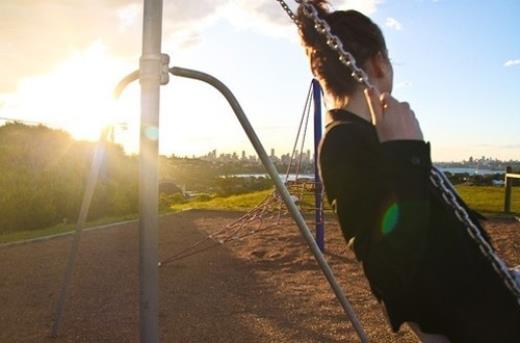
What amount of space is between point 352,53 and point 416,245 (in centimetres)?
63

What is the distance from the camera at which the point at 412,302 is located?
1.32m

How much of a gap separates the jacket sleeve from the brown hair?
23cm

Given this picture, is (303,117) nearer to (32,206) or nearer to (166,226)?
(166,226)

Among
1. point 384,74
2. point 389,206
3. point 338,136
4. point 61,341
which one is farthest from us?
point 61,341

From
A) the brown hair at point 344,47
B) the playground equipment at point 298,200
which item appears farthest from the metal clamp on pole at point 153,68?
the playground equipment at point 298,200

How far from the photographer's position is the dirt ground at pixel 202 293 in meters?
3.83

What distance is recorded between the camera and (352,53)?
4.97 feet

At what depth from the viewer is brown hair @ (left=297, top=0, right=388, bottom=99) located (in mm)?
1521

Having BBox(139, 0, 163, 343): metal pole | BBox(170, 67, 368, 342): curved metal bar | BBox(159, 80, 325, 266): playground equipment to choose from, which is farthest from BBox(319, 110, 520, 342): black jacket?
BBox(159, 80, 325, 266): playground equipment

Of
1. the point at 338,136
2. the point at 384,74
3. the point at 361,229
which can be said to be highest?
the point at 384,74

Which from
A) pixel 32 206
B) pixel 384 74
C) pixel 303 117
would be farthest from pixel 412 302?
pixel 32 206

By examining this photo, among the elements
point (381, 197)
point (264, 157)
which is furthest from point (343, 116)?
point (264, 157)

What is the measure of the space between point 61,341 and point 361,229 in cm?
313

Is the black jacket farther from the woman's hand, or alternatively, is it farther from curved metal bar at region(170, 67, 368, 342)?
curved metal bar at region(170, 67, 368, 342)
